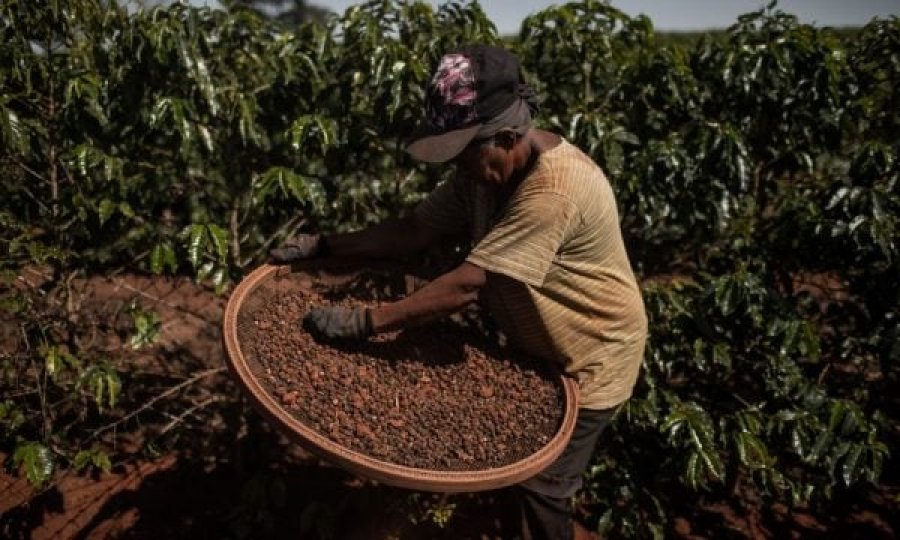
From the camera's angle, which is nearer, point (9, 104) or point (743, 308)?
point (9, 104)

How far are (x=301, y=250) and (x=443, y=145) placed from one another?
0.68 metres

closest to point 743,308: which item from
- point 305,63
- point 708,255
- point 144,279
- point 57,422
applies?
point 708,255

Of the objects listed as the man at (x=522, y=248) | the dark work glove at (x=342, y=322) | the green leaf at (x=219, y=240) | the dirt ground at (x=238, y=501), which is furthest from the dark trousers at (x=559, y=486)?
the green leaf at (x=219, y=240)

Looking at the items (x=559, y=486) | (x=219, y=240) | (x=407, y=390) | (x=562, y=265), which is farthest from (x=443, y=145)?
(x=559, y=486)

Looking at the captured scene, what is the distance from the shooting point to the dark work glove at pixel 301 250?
1834 millimetres

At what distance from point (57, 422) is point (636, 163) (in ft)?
8.81

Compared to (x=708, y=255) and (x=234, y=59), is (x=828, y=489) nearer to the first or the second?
(x=708, y=255)

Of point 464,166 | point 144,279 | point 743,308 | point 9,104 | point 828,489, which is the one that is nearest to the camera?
point 464,166

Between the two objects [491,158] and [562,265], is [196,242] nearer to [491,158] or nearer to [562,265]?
[491,158]

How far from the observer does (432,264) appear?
225cm

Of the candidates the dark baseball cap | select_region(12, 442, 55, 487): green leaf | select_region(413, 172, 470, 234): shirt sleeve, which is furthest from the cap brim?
select_region(12, 442, 55, 487): green leaf

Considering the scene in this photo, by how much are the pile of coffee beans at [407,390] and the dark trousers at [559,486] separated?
0.22 m

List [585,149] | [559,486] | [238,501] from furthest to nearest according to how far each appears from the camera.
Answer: [238,501] → [585,149] → [559,486]

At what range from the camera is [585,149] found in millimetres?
2348
